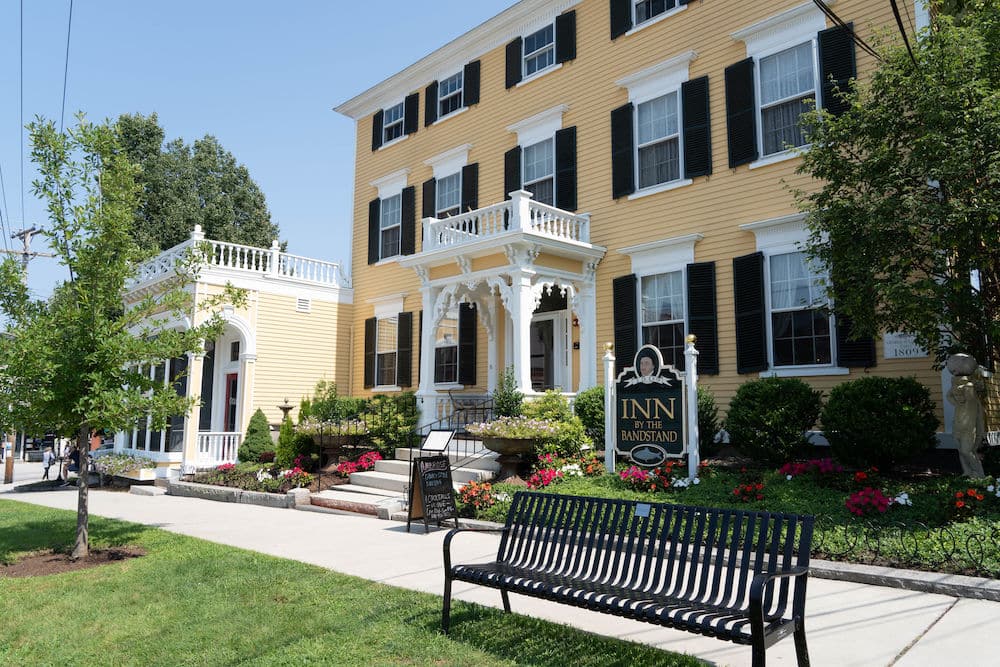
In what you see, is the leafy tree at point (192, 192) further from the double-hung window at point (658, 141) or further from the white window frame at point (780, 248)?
the white window frame at point (780, 248)

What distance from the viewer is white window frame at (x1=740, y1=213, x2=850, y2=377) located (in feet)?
38.2

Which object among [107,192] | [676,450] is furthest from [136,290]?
[676,450]

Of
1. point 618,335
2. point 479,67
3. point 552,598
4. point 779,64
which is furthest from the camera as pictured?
point 479,67

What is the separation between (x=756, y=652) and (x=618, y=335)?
36.5 feet

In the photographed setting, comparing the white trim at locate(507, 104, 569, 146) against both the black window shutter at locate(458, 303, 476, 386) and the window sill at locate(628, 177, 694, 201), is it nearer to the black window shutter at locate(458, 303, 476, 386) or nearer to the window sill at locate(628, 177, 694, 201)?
the window sill at locate(628, 177, 694, 201)

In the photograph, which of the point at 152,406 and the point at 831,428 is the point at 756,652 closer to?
the point at 831,428

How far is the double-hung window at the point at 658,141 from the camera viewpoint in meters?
14.2

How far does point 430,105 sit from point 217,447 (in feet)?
37.5

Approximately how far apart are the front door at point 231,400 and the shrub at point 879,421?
17.1 metres

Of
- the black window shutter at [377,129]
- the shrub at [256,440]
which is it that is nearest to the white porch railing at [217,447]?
the shrub at [256,440]

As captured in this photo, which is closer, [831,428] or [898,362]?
[831,428]

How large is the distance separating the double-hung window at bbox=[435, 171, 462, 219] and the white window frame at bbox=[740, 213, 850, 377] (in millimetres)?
8467

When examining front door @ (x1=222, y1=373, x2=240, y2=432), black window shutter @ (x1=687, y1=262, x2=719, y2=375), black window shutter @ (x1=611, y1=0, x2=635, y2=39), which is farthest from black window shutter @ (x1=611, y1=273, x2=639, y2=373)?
front door @ (x1=222, y1=373, x2=240, y2=432)

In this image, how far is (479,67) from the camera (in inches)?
740
